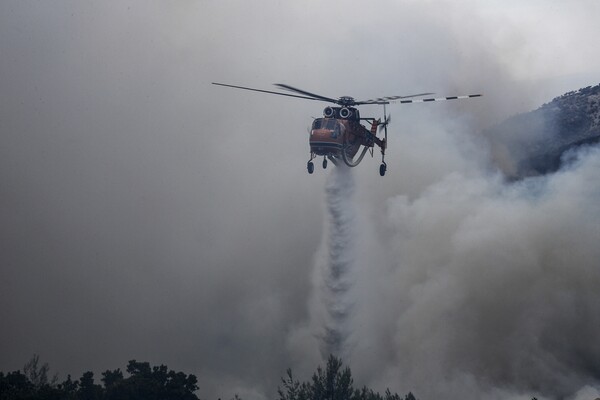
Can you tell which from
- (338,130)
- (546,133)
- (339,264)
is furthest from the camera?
(546,133)

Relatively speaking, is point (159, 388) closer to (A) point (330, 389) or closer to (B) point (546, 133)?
(A) point (330, 389)

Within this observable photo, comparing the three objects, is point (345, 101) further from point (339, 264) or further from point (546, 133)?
point (546, 133)

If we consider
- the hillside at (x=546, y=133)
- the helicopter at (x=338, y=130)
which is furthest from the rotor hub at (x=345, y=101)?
the hillside at (x=546, y=133)

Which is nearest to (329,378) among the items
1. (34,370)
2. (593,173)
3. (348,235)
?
(348,235)

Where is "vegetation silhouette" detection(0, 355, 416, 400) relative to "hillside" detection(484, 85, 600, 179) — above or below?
below

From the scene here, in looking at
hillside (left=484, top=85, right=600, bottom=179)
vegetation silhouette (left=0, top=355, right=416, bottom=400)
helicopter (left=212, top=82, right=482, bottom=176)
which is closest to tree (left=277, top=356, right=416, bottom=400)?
vegetation silhouette (left=0, top=355, right=416, bottom=400)

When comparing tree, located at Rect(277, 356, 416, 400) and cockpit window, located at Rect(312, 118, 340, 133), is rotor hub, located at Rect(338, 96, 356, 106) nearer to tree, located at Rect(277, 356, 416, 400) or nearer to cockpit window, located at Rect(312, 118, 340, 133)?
cockpit window, located at Rect(312, 118, 340, 133)

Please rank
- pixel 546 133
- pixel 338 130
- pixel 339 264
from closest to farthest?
pixel 338 130, pixel 339 264, pixel 546 133

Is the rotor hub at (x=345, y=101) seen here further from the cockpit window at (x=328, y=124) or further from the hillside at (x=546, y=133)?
the hillside at (x=546, y=133)

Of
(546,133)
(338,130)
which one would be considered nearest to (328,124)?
(338,130)

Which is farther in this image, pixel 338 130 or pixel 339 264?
pixel 339 264

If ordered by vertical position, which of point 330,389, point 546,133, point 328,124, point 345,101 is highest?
point 546,133

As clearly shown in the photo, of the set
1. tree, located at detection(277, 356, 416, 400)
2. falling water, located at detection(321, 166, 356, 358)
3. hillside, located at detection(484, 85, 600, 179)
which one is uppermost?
hillside, located at detection(484, 85, 600, 179)

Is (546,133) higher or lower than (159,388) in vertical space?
higher
